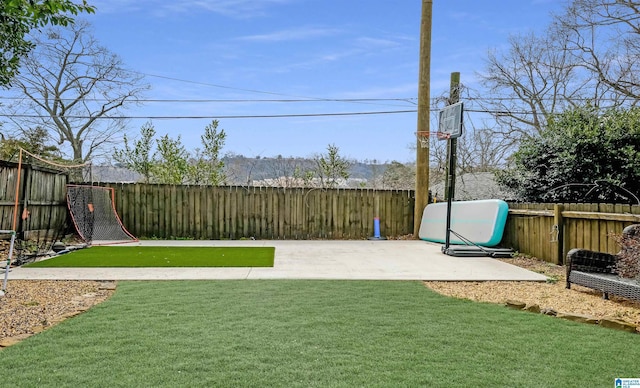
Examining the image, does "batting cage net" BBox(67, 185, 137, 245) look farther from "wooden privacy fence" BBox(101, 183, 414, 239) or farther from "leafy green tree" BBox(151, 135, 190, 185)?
"leafy green tree" BBox(151, 135, 190, 185)

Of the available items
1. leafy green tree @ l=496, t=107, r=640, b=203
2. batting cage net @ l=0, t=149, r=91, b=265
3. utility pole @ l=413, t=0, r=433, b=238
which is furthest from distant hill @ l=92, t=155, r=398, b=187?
leafy green tree @ l=496, t=107, r=640, b=203

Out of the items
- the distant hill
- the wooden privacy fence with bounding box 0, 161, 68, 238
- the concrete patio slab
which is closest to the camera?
the concrete patio slab

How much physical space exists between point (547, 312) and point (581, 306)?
62 cm

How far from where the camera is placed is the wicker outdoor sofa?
5.01 metres

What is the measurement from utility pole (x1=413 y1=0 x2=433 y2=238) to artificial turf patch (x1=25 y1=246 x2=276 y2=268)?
4.31m

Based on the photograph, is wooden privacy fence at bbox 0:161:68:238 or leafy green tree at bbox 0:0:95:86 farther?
wooden privacy fence at bbox 0:161:68:238

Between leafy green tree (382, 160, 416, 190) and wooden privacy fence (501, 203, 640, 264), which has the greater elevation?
leafy green tree (382, 160, 416, 190)

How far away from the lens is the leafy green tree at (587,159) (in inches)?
356

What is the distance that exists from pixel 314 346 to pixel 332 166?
13.1 meters

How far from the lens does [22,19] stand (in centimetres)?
683

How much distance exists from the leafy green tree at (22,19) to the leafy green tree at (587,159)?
8340 mm

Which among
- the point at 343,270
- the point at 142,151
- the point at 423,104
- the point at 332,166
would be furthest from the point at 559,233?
the point at 142,151

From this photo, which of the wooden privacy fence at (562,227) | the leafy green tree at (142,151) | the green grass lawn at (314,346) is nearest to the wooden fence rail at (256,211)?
the leafy green tree at (142,151)

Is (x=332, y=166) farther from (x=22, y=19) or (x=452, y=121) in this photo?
(x=22, y=19)
